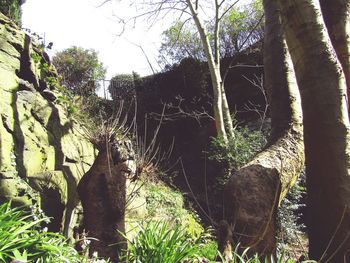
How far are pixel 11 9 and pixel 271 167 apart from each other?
737cm

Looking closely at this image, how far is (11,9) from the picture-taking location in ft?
26.6

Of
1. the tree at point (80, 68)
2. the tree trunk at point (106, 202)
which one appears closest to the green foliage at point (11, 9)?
the tree at point (80, 68)

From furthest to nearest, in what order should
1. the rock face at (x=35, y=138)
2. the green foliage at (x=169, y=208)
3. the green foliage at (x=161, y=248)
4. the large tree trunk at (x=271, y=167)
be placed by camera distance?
the green foliage at (x=169, y=208), the rock face at (x=35, y=138), the green foliage at (x=161, y=248), the large tree trunk at (x=271, y=167)

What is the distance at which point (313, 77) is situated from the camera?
3215 millimetres

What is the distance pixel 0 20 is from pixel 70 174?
9.46 feet

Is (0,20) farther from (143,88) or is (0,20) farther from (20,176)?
(143,88)

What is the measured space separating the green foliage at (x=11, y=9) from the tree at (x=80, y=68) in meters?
3.67

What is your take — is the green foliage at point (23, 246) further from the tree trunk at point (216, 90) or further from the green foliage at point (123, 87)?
the green foliage at point (123, 87)

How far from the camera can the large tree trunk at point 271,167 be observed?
9.02 feet

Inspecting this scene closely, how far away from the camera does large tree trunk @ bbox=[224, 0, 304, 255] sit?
2.75 metres

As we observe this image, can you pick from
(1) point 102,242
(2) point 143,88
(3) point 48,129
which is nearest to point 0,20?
(3) point 48,129

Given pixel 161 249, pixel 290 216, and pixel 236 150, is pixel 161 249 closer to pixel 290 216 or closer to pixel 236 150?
pixel 290 216

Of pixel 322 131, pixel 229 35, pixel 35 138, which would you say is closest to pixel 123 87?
pixel 229 35

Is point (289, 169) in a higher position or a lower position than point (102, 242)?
higher
